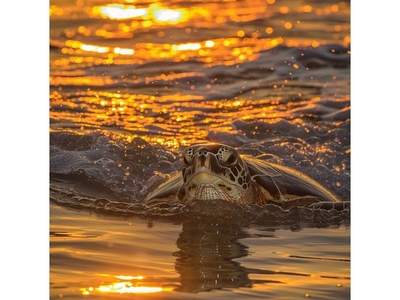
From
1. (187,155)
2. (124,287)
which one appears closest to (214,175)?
(187,155)

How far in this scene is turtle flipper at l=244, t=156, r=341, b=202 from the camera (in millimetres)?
7703

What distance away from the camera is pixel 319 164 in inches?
301

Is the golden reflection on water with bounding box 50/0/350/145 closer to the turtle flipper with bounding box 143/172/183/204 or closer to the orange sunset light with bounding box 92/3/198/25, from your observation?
the orange sunset light with bounding box 92/3/198/25

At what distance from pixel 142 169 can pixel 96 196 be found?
44 centimetres

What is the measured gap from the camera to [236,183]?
319 inches

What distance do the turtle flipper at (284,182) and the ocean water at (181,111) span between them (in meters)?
0.08

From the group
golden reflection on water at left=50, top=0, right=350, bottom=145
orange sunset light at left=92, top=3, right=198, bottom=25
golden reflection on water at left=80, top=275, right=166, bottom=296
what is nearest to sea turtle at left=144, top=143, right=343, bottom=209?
golden reflection on water at left=50, top=0, right=350, bottom=145

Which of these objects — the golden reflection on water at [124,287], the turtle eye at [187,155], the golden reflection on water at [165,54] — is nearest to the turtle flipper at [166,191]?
the turtle eye at [187,155]

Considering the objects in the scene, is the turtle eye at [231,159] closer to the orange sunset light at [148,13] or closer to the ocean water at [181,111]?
the ocean water at [181,111]

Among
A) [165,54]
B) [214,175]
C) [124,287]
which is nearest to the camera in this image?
[124,287]

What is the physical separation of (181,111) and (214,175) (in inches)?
27.5

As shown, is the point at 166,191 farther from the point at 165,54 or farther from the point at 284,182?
the point at 165,54
